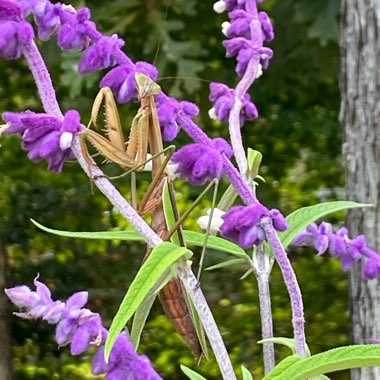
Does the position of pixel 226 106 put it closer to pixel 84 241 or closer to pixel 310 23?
pixel 310 23

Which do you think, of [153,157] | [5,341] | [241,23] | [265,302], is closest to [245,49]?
[241,23]

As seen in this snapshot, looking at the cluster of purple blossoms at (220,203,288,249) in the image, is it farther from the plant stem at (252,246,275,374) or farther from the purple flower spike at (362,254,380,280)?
the purple flower spike at (362,254,380,280)

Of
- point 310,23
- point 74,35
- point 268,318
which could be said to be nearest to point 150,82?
point 74,35

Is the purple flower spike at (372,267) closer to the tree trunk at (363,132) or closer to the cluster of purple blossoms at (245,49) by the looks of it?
the cluster of purple blossoms at (245,49)

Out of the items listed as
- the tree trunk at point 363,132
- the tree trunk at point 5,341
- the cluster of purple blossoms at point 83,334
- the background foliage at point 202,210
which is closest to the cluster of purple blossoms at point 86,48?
the cluster of purple blossoms at point 83,334

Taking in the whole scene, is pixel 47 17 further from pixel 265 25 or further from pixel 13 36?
pixel 265 25

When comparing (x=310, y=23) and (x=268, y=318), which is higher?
(x=310, y=23)
